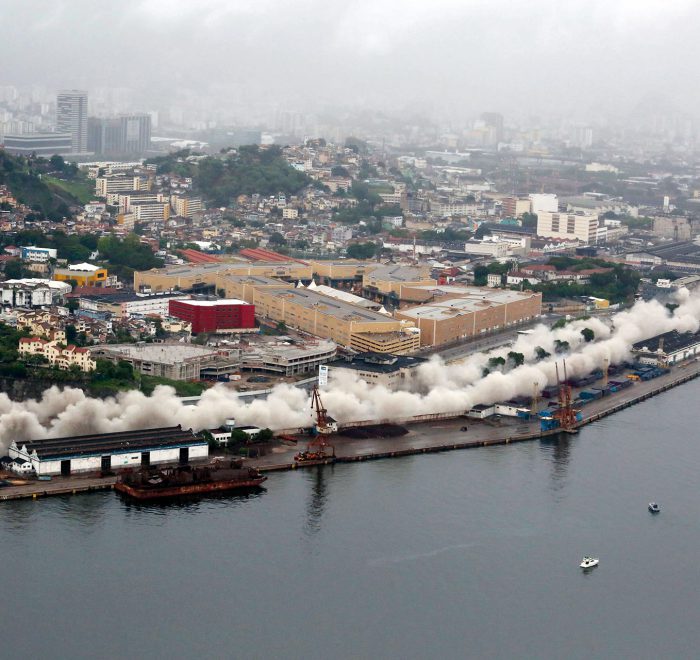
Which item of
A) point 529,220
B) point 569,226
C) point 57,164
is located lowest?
point 569,226

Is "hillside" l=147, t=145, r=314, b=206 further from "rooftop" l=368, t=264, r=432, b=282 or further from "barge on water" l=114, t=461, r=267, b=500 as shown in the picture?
"barge on water" l=114, t=461, r=267, b=500

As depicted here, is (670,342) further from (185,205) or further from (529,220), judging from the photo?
(529,220)

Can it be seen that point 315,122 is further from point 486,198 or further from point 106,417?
point 106,417

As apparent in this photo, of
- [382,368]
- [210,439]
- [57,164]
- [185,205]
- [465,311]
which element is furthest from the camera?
[57,164]

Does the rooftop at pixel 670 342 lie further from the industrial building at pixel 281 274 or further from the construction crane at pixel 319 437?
the construction crane at pixel 319 437

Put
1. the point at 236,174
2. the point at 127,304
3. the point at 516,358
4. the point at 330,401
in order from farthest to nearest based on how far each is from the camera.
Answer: the point at 236,174 < the point at 127,304 < the point at 516,358 < the point at 330,401

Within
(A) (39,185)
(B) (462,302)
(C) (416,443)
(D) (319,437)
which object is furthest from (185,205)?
(D) (319,437)
